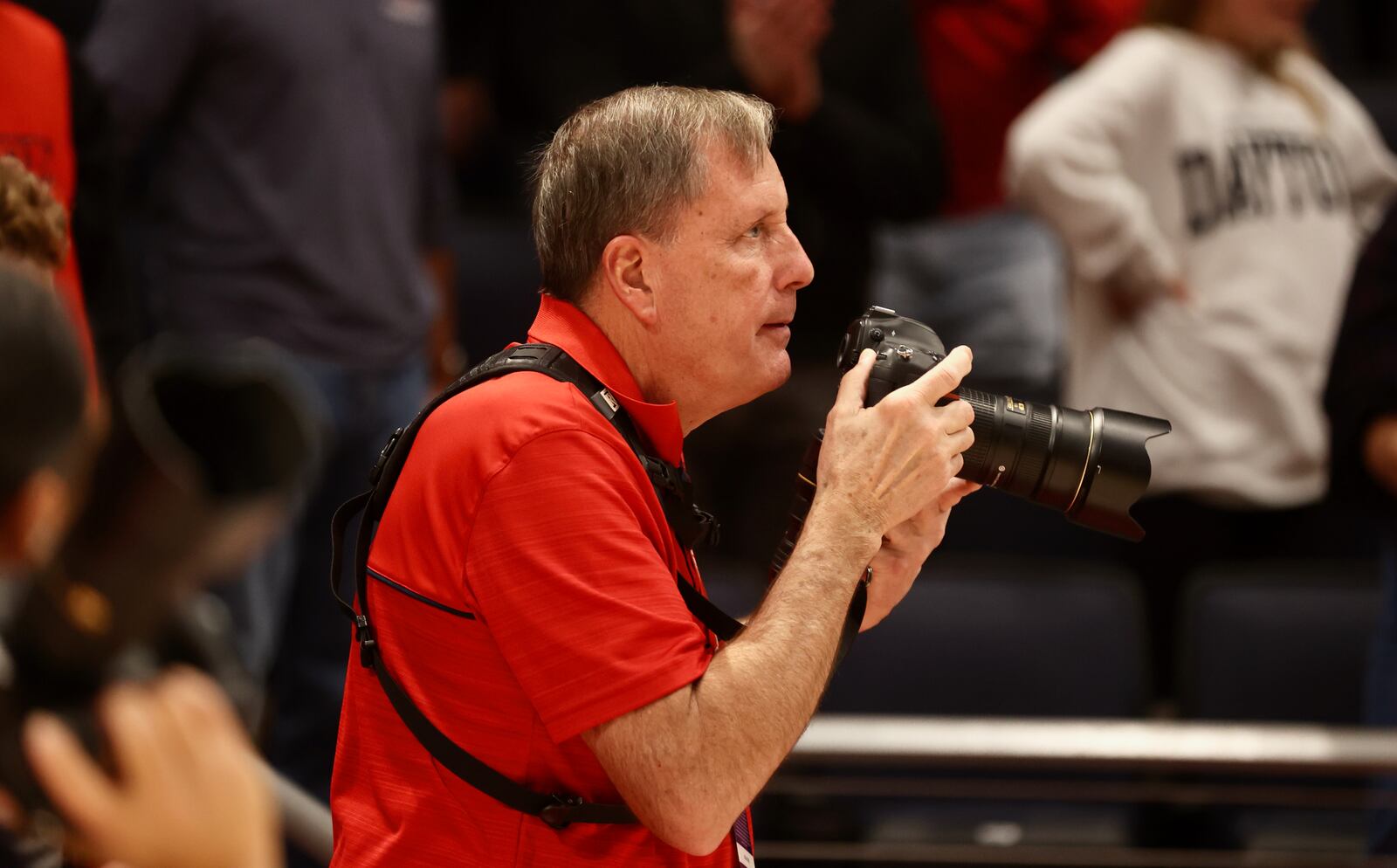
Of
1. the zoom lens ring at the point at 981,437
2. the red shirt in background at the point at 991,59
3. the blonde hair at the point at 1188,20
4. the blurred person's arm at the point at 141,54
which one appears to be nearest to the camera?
the zoom lens ring at the point at 981,437

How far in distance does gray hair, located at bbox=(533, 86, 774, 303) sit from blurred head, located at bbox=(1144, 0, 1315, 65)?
157cm

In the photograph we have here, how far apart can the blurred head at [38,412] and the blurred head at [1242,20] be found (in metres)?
2.57

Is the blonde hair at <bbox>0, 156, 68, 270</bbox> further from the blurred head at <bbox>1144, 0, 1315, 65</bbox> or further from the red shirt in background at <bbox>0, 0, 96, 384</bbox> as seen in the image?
the blurred head at <bbox>1144, 0, 1315, 65</bbox>

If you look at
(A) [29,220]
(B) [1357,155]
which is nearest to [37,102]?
(A) [29,220]

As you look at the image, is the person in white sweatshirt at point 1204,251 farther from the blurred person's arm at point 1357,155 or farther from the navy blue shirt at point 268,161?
the navy blue shirt at point 268,161

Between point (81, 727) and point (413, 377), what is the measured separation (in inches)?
88.1

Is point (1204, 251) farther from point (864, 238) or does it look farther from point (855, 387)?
point (855, 387)

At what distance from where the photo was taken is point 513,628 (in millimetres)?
1352

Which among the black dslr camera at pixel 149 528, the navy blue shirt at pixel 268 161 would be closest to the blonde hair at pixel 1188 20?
the navy blue shirt at pixel 268 161

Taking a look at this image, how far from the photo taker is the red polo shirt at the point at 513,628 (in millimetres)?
1337

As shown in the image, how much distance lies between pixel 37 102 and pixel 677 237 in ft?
3.34

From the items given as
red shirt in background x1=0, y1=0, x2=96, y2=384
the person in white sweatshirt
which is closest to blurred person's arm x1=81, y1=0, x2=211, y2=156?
red shirt in background x1=0, y1=0, x2=96, y2=384

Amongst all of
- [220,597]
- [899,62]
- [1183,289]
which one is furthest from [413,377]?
[1183,289]

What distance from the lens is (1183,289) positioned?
9.32ft
